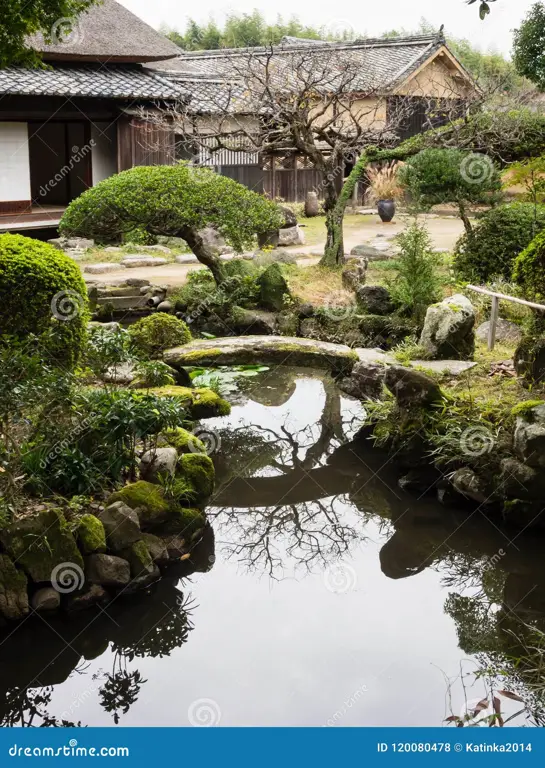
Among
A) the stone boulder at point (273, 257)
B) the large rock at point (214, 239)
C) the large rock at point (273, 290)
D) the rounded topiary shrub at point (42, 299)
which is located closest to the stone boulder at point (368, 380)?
the rounded topiary shrub at point (42, 299)

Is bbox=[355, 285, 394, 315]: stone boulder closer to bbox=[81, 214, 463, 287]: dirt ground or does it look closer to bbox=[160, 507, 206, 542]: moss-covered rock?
bbox=[81, 214, 463, 287]: dirt ground

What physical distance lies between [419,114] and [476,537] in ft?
79.4

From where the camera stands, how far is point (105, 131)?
67.3 ft

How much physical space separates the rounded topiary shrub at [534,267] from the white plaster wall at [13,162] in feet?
42.0

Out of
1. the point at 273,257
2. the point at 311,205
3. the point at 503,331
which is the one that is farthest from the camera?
A: the point at 311,205

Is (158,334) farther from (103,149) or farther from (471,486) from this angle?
(103,149)

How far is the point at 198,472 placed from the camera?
27.1 feet

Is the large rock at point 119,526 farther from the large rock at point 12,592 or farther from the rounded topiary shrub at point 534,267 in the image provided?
the rounded topiary shrub at point 534,267

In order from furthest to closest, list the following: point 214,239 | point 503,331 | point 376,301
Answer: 1. point 214,239
2. point 376,301
3. point 503,331

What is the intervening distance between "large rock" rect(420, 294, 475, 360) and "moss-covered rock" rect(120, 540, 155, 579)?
5059mm

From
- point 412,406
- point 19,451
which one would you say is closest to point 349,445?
point 412,406

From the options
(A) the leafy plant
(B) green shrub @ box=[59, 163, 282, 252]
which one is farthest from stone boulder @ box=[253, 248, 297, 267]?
(A) the leafy plant

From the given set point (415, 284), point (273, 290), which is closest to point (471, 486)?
point (415, 284)

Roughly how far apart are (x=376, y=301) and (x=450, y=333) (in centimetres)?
298
